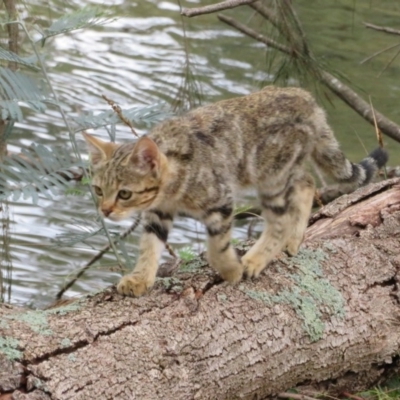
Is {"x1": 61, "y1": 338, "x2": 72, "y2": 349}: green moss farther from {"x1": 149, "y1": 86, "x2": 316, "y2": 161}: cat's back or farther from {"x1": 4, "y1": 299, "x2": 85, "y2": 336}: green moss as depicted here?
{"x1": 149, "y1": 86, "x2": 316, "y2": 161}: cat's back

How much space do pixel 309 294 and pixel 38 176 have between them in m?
1.09

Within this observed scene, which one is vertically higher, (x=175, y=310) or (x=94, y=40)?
(x=175, y=310)

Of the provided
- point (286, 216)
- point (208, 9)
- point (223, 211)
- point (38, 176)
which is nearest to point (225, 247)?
point (223, 211)

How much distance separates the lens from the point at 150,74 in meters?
7.73

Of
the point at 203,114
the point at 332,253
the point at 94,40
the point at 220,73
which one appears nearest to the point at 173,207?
the point at 203,114

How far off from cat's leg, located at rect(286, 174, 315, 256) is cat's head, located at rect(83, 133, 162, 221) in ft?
2.24

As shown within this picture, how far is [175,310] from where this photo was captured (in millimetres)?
3088

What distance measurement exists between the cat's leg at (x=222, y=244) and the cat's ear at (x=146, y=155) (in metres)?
0.27

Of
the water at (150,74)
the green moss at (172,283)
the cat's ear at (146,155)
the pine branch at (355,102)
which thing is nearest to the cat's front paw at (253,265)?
the green moss at (172,283)

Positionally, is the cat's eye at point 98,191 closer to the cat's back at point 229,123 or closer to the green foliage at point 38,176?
the green foliage at point 38,176

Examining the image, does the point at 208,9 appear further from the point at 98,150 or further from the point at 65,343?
the point at 65,343

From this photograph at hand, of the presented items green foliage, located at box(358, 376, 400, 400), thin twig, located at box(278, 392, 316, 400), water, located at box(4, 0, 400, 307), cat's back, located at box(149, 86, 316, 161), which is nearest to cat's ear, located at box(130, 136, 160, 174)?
cat's back, located at box(149, 86, 316, 161)

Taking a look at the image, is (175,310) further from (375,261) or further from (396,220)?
(396,220)

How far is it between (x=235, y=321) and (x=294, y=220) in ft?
2.53
